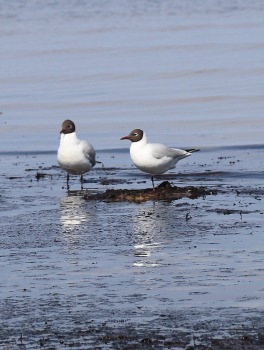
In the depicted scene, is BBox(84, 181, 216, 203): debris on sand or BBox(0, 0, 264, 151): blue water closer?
BBox(84, 181, 216, 203): debris on sand

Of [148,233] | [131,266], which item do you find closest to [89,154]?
[148,233]

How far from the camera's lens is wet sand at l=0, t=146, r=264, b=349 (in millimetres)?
7738

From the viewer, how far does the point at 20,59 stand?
32.6 meters

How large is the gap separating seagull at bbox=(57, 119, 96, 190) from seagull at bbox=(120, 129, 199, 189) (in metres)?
0.76

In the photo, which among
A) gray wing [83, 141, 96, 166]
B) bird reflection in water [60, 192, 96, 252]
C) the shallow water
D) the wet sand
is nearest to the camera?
the wet sand

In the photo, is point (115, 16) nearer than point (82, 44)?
No

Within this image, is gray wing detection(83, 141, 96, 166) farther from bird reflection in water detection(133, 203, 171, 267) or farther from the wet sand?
bird reflection in water detection(133, 203, 171, 267)

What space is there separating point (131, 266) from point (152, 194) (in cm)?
426

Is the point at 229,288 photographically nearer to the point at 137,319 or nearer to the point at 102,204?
the point at 137,319

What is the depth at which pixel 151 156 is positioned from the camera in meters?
15.2

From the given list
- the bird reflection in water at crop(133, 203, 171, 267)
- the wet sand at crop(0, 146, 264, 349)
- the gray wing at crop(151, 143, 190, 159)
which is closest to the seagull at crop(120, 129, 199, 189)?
the gray wing at crop(151, 143, 190, 159)

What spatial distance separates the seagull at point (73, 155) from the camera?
15.5 metres

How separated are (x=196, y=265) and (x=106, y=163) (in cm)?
766

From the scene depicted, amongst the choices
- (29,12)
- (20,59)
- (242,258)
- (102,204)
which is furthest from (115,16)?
(242,258)
